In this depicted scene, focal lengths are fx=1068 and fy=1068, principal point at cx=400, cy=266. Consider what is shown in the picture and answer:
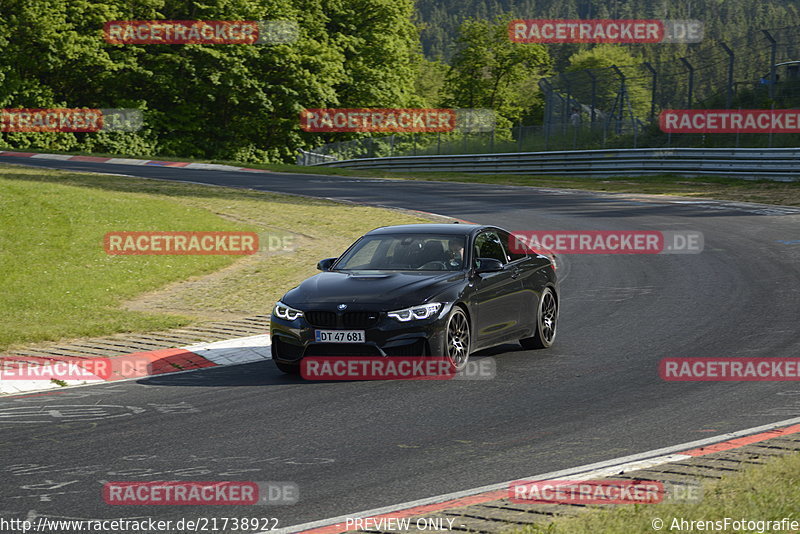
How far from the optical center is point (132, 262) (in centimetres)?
1811

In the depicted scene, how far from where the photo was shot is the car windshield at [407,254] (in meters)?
11.1

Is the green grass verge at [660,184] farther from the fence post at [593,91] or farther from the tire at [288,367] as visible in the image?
the tire at [288,367]

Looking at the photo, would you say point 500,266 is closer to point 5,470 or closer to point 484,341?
point 484,341

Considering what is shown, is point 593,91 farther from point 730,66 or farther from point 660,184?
point 730,66

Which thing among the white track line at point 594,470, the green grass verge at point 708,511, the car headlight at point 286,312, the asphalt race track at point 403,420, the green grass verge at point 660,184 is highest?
the green grass verge at point 660,184

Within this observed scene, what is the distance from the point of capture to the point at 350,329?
9945 millimetres

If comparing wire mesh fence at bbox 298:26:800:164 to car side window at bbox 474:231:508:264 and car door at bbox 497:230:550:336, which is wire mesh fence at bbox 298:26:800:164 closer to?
car door at bbox 497:230:550:336

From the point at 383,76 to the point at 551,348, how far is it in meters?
64.4

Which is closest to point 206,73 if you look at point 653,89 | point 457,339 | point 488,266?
point 653,89

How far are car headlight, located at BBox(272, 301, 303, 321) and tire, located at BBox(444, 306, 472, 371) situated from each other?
1.43 metres

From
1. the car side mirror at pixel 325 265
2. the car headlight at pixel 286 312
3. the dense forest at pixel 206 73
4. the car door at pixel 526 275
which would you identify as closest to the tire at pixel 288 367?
the car headlight at pixel 286 312

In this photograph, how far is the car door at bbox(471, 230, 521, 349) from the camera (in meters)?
10.9

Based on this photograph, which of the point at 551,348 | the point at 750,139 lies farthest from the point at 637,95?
the point at 551,348

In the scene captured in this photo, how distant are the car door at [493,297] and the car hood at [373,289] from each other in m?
→ 0.35
